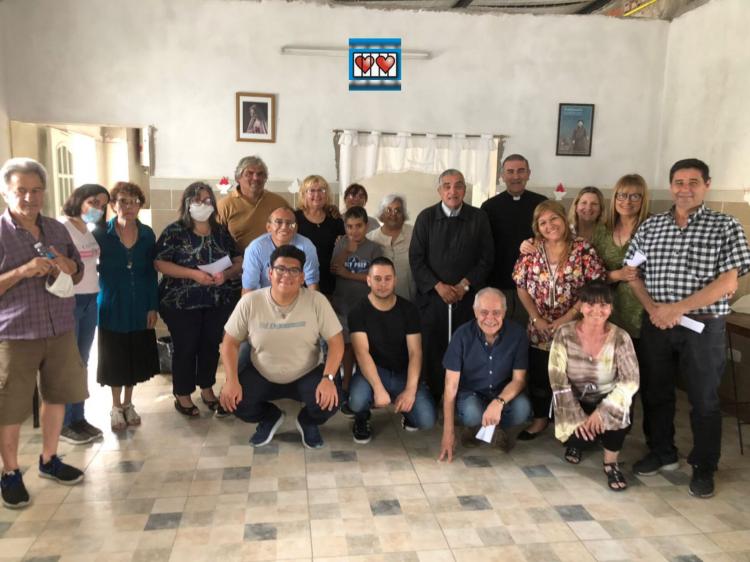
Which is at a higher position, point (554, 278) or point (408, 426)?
point (554, 278)

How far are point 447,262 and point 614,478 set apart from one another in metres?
1.50

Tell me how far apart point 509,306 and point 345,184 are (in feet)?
5.53

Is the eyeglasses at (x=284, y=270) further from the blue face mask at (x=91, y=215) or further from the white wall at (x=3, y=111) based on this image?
the white wall at (x=3, y=111)

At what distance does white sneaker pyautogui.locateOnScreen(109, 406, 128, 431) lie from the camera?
10.7 feet

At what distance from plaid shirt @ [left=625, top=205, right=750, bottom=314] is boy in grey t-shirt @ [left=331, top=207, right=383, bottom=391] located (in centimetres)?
159

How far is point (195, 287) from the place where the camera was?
3.27 metres

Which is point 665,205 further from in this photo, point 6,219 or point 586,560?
point 6,219

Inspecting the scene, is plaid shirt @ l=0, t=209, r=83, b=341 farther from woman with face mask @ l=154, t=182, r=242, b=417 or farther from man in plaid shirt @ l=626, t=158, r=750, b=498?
man in plaid shirt @ l=626, t=158, r=750, b=498

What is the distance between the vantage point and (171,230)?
322cm

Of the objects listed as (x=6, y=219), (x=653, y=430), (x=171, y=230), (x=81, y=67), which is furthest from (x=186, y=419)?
(x=81, y=67)

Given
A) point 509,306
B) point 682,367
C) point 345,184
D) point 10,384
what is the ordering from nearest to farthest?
point 10,384, point 682,367, point 509,306, point 345,184

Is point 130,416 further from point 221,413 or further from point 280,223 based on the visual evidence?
point 280,223

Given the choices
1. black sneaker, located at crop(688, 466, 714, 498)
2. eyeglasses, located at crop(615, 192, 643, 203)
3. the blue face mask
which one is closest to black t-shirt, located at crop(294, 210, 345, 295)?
the blue face mask

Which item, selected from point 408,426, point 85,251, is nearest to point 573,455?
point 408,426
